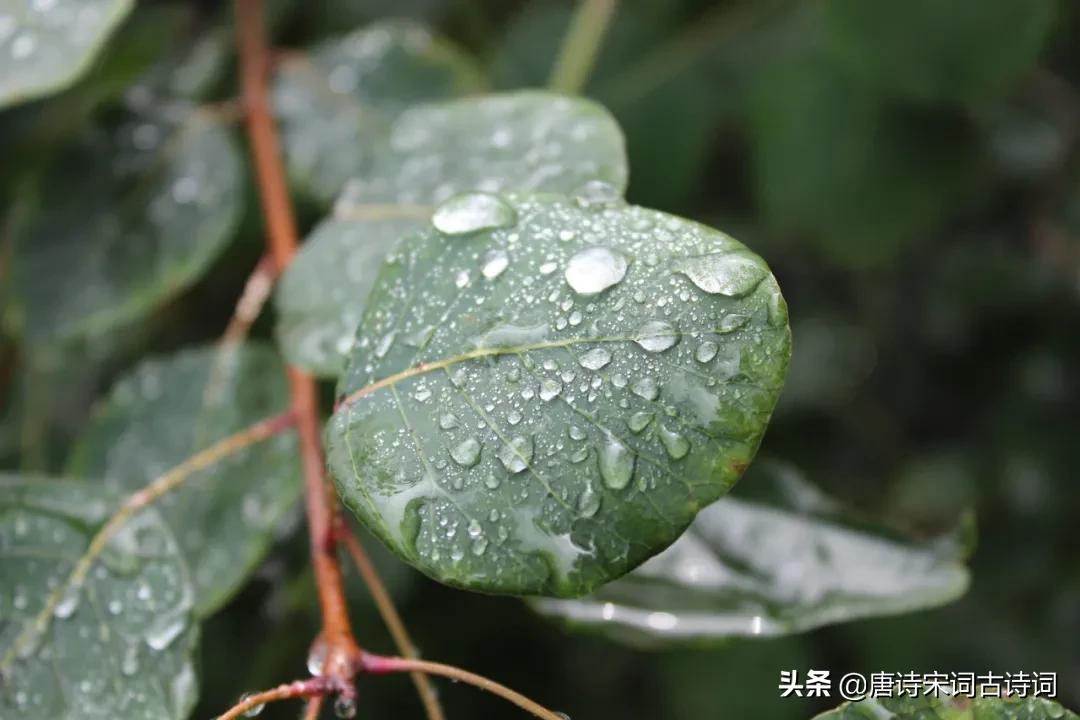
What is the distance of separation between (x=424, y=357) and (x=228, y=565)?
37 cm

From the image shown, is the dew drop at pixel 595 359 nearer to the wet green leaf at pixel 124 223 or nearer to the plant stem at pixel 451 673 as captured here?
the plant stem at pixel 451 673

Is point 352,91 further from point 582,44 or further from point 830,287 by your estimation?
point 830,287

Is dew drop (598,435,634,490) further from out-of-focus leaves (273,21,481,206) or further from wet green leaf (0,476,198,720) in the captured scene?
out-of-focus leaves (273,21,481,206)

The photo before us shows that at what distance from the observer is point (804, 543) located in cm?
84

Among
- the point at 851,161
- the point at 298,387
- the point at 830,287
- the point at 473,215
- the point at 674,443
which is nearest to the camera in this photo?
the point at 674,443

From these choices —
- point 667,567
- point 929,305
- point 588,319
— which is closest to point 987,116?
point 929,305

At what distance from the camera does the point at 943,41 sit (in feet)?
4.04

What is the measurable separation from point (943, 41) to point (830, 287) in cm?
100

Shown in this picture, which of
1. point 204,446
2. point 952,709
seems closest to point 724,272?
point 952,709

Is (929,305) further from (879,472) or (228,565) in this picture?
(228,565)

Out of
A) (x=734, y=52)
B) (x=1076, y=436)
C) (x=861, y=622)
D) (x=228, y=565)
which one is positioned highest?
(x=734, y=52)

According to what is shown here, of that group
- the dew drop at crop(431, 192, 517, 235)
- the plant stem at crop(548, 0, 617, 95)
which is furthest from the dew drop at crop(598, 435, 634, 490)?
the plant stem at crop(548, 0, 617, 95)

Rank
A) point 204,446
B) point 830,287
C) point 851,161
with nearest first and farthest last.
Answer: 1. point 204,446
2. point 851,161
3. point 830,287

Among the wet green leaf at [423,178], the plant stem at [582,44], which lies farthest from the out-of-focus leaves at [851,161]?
the wet green leaf at [423,178]
